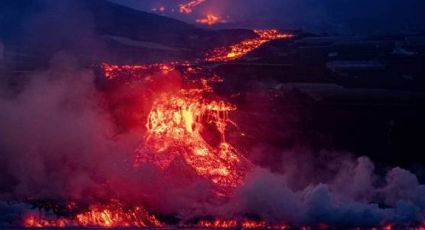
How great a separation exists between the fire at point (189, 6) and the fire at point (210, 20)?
1.77 m

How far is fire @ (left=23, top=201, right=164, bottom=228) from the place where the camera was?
43.7 ft

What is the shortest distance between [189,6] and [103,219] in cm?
4294

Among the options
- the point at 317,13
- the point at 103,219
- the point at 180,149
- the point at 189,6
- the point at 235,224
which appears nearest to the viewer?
the point at 235,224

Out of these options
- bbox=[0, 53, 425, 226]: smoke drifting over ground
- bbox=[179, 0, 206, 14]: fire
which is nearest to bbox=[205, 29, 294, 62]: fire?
bbox=[179, 0, 206, 14]: fire

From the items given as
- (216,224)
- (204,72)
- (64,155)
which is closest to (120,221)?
(216,224)

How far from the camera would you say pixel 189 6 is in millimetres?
55312

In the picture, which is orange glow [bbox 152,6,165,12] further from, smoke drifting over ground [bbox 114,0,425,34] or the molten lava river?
the molten lava river

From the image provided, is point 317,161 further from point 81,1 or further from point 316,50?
point 81,1

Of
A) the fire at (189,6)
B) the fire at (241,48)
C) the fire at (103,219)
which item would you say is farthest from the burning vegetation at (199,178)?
the fire at (189,6)

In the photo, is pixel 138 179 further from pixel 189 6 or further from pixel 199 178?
pixel 189 6

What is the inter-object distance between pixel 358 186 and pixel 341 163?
1.88 meters

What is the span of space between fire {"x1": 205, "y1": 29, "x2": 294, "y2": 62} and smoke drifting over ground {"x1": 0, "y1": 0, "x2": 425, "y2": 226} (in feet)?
44.3

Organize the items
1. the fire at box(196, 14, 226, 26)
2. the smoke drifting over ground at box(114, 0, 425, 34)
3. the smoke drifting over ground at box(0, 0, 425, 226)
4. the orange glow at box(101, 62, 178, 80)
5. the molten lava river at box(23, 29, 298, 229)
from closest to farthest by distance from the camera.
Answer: the molten lava river at box(23, 29, 298, 229), the smoke drifting over ground at box(0, 0, 425, 226), the orange glow at box(101, 62, 178, 80), the smoke drifting over ground at box(114, 0, 425, 34), the fire at box(196, 14, 226, 26)

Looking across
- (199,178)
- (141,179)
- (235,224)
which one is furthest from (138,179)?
(235,224)
